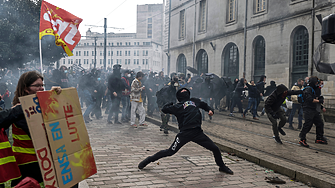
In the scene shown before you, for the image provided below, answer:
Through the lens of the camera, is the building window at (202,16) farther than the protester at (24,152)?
Yes

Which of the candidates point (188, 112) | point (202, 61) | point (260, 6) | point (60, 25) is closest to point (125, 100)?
point (60, 25)

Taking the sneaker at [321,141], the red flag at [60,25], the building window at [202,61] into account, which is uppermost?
the building window at [202,61]

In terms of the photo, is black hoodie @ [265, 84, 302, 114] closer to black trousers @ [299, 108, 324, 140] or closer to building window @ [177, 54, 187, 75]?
black trousers @ [299, 108, 324, 140]

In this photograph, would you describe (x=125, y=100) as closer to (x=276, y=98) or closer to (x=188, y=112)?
(x=276, y=98)

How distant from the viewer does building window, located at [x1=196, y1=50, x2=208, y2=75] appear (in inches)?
1180

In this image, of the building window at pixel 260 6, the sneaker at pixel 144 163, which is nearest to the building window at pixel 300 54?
the building window at pixel 260 6

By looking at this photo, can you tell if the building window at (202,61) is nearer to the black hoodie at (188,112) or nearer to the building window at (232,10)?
the building window at (232,10)

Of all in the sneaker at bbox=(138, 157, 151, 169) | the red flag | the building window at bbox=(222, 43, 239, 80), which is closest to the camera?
the sneaker at bbox=(138, 157, 151, 169)

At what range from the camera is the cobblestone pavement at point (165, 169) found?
15.3 ft

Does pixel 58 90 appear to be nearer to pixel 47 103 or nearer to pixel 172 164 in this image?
pixel 47 103

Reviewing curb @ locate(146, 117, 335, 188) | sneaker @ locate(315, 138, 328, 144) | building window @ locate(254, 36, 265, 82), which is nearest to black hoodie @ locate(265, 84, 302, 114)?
sneaker @ locate(315, 138, 328, 144)

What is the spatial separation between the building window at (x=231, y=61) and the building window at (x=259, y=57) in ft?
7.59

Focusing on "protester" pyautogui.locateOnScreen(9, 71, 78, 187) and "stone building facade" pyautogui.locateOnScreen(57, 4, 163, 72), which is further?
"stone building facade" pyautogui.locateOnScreen(57, 4, 163, 72)

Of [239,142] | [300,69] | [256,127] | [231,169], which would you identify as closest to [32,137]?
[231,169]
